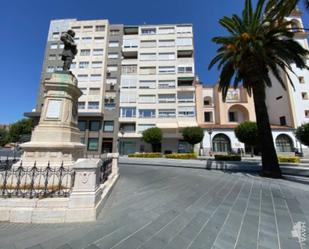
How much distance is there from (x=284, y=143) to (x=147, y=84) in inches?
1093

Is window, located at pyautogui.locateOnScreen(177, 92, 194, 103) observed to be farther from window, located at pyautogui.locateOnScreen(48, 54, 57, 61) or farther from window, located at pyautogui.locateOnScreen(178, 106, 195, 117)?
window, located at pyautogui.locateOnScreen(48, 54, 57, 61)

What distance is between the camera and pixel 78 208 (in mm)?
3574

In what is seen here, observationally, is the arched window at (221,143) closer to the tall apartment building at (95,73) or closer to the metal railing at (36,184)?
the tall apartment building at (95,73)

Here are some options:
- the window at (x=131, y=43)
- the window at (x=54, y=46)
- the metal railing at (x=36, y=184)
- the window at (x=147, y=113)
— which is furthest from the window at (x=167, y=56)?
the metal railing at (x=36, y=184)

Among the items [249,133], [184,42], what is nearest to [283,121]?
[249,133]

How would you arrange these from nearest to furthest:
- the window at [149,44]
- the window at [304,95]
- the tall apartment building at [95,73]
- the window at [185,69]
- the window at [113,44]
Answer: the window at [304,95] < the tall apartment building at [95,73] < the window at [185,69] < the window at [149,44] < the window at [113,44]

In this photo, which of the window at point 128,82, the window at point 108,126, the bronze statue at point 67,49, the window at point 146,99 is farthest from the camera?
the window at point 128,82

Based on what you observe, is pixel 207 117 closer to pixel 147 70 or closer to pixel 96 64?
pixel 147 70

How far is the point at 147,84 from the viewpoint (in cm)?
3381

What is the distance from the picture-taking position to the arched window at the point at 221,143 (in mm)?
28156

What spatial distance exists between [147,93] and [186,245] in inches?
1256

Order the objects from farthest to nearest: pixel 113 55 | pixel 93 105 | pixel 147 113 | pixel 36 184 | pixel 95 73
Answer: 1. pixel 113 55
2. pixel 95 73
3. pixel 93 105
4. pixel 147 113
5. pixel 36 184

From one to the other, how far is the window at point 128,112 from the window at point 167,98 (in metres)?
5.98

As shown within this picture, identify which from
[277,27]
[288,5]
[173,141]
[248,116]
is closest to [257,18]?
[277,27]
